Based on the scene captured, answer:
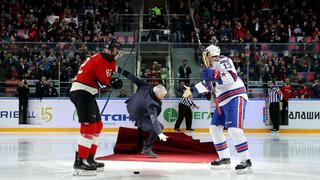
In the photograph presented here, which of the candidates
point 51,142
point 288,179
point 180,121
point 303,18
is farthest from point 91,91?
point 303,18

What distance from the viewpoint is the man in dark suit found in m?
9.67

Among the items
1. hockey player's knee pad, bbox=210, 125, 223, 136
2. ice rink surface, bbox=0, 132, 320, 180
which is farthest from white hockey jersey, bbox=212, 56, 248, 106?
ice rink surface, bbox=0, 132, 320, 180

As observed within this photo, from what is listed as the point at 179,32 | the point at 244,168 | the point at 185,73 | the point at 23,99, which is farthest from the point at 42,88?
the point at 244,168

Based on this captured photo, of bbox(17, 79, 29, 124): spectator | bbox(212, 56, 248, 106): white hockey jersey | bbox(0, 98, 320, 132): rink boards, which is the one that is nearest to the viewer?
bbox(212, 56, 248, 106): white hockey jersey

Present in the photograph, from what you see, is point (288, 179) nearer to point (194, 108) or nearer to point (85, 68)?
point (85, 68)

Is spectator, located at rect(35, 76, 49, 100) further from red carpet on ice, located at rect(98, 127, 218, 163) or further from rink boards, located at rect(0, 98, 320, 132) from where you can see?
red carpet on ice, located at rect(98, 127, 218, 163)

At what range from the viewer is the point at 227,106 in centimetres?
856

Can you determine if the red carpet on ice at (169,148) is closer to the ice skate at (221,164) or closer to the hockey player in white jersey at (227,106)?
the ice skate at (221,164)

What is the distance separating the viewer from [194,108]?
1777 cm

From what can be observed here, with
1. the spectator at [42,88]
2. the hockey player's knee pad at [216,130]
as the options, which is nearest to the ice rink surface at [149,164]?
the hockey player's knee pad at [216,130]

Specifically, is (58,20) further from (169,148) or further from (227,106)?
(227,106)

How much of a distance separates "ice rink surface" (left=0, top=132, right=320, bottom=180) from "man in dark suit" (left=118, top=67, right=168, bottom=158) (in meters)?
0.57

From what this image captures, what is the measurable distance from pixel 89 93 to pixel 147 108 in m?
1.92

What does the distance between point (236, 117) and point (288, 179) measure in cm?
115
